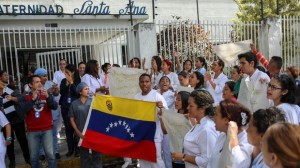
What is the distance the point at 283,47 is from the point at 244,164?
383 inches

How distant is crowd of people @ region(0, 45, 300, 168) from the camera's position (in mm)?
2568

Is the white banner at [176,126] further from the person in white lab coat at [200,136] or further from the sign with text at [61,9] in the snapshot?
the sign with text at [61,9]

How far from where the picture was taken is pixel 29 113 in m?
5.66

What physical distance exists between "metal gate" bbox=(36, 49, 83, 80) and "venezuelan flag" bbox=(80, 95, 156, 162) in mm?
4763

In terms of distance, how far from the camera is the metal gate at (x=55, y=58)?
33.3ft

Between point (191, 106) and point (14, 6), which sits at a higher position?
point (14, 6)

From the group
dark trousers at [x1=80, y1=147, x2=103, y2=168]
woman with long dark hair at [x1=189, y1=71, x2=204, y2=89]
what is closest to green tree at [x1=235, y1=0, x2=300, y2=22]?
woman with long dark hair at [x1=189, y1=71, x2=204, y2=89]

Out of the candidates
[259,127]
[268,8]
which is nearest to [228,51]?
[259,127]

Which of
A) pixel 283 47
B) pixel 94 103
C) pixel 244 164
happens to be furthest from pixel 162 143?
pixel 283 47

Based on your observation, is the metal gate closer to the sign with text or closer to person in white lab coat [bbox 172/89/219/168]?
the sign with text

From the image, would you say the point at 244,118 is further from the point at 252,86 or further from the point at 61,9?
the point at 61,9

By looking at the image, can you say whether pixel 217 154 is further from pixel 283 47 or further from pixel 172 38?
pixel 283 47

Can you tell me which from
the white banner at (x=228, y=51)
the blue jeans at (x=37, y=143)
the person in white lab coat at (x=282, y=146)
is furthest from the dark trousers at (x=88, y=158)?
the person in white lab coat at (x=282, y=146)

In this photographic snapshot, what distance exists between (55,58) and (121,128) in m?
5.66
